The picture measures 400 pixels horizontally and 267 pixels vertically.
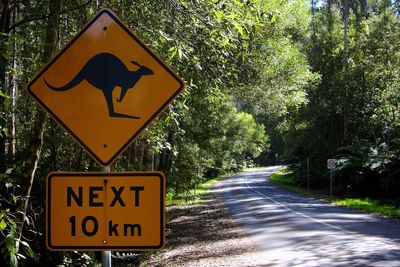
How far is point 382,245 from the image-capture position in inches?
527

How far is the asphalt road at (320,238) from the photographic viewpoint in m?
11.5

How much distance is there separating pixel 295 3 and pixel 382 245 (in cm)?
899

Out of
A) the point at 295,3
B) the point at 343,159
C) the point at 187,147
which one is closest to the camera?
the point at 295,3

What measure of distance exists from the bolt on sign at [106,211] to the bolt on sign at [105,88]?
184mm

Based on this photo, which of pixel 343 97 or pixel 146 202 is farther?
pixel 343 97

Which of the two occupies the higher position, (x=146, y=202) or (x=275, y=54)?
(x=275, y=54)

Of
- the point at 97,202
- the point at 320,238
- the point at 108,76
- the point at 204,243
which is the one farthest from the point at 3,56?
the point at 204,243

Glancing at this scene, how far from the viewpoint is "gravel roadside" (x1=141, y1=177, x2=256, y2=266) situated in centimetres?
1284

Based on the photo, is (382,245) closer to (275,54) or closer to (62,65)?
(275,54)

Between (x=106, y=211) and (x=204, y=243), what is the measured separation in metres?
13.6

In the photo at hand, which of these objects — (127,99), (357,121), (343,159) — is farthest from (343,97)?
(127,99)

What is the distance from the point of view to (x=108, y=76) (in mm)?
3271

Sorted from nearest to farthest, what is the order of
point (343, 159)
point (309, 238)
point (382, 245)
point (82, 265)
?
point (82, 265) < point (382, 245) < point (309, 238) < point (343, 159)

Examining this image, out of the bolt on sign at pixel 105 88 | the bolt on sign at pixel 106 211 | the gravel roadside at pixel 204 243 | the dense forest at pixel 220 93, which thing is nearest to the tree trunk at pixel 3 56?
the dense forest at pixel 220 93
